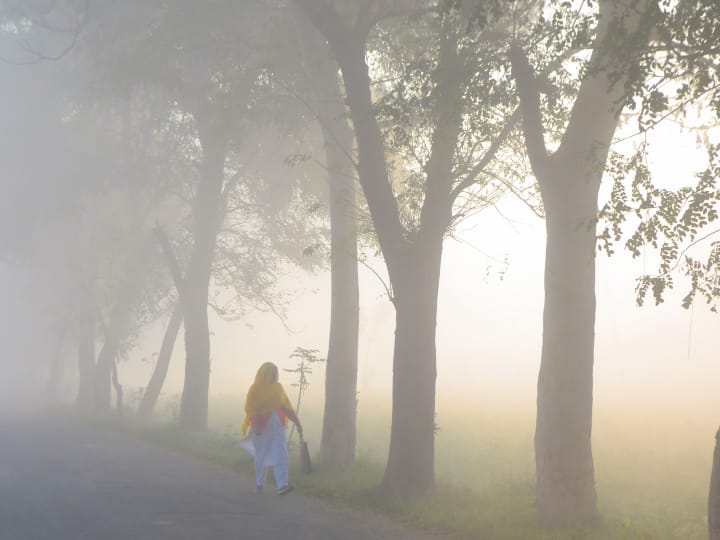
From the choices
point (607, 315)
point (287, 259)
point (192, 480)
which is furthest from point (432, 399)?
point (607, 315)

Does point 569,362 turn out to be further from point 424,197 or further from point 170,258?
point 170,258

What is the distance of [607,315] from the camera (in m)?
77.9

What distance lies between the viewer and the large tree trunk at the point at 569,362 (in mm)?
10547

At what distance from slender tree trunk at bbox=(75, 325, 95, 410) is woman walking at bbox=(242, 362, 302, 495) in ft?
90.0

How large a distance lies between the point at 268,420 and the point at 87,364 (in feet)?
93.5

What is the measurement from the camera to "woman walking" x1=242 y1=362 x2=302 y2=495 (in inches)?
525

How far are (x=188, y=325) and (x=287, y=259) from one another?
27.8 ft

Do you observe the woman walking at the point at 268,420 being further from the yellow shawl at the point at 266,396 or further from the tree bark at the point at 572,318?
the tree bark at the point at 572,318

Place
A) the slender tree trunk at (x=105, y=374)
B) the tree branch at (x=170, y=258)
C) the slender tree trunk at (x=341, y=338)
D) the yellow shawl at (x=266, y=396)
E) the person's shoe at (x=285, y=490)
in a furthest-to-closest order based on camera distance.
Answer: the slender tree trunk at (x=105, y=374)
the tree branch at (x=170, y=258)
the slender tree trunk at (x=341, y=338)
the yellow shawl at (x=266, y=396)
the person's shoe at (x=285, y=490)

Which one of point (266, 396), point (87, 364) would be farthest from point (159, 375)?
point (266, 396)

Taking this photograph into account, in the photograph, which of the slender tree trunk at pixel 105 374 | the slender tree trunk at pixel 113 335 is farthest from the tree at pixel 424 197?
the slender tree trunk at pixel 105 374

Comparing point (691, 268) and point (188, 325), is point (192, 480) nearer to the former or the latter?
point (691, 268)

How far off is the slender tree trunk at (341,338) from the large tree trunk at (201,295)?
8660 mm

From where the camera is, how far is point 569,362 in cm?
1055
